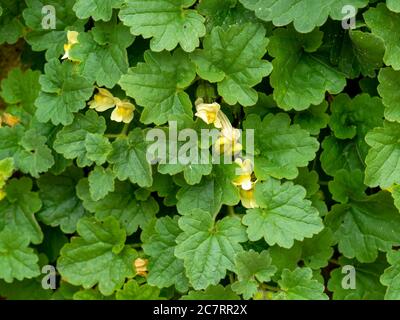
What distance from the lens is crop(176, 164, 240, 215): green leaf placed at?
2.16 m

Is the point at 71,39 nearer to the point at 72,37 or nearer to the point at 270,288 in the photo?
the point at 72,37

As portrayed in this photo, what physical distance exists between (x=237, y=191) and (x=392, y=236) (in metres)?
0.56

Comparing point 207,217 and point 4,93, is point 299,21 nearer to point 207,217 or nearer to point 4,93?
point 207,217

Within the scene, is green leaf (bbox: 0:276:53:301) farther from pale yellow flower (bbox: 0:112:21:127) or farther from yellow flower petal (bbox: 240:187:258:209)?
yellow flower petal (bbox: 240:187:258:209)

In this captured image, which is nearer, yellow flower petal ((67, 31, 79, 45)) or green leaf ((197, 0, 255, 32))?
green leaf ((197, 0, 255, 32))

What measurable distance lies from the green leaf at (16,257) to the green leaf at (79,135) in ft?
1.24

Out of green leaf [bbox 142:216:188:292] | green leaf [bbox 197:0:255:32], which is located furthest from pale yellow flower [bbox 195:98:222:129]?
green leaf [bbox 142:216:188:292]

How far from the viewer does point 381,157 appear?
212cm

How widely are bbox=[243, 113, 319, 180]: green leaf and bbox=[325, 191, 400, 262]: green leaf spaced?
228 millimetres

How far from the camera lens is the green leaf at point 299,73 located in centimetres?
215

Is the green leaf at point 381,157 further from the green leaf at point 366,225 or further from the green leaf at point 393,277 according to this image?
the green leaf at point 393,277

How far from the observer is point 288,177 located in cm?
215

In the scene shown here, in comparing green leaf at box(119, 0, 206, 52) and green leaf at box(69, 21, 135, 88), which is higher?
green leaf at box(119, 0, 206, 52)

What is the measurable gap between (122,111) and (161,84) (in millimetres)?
203
